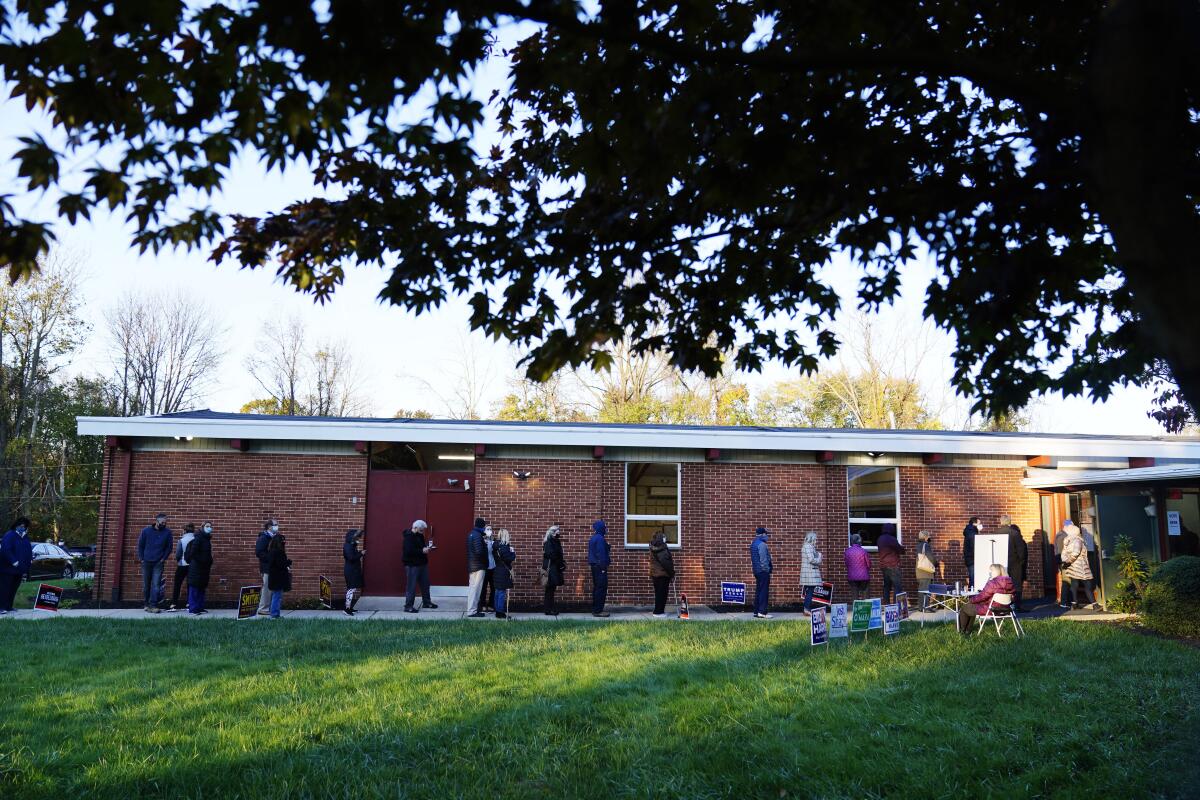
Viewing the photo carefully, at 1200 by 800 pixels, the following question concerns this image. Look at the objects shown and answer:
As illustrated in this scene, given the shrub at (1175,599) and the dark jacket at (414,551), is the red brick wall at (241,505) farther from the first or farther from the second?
the shrub at (1175,599)

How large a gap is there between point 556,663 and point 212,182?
20.9ft

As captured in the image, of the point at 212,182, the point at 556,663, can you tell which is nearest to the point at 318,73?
the point at 212,182

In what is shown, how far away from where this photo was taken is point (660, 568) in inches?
576

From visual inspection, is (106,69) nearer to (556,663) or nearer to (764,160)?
(764,160)

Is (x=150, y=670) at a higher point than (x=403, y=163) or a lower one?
lower

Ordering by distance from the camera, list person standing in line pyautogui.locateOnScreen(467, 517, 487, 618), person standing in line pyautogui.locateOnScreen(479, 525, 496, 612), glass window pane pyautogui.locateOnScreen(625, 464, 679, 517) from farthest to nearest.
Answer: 1. glass window pane pyautogui.locateOnScreen(625, 464, 679, 517)
2. person standing in line pyautogui.locateOnScreen(479, 525, 496, 612)
3. person standing in line pyautogui.locateOnScreen(467, 517, 487, 618)

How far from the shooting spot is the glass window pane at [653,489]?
16922mm

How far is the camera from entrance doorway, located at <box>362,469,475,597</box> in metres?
16.7

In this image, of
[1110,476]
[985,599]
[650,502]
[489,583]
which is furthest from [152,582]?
[1110,476]

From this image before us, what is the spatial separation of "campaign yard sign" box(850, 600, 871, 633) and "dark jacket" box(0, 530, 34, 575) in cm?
1301

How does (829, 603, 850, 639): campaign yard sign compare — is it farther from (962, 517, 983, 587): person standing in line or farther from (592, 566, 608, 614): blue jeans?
(962, 517, 983, 587): person standing in line

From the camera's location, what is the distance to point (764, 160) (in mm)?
4387

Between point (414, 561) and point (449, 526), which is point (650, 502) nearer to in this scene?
point (449, 526)

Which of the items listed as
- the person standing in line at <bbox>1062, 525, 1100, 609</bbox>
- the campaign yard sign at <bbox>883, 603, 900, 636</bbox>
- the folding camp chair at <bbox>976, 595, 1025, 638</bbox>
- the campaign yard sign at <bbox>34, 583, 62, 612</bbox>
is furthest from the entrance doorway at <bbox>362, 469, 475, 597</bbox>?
the person standing in line at <bbox>1062, 525, 1100, 609</bbox>
